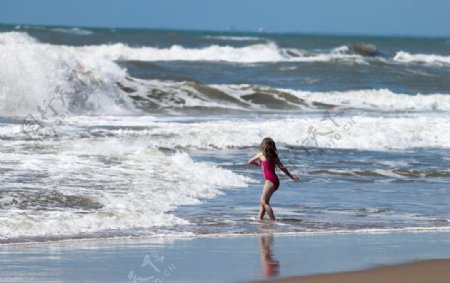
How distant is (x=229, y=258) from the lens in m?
8.44

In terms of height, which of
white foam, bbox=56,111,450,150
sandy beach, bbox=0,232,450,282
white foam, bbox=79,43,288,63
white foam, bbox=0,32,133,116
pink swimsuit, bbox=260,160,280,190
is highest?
white foam, bbox=79,43,288,63

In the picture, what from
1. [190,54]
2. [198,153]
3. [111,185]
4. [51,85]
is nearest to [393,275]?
[111,185]

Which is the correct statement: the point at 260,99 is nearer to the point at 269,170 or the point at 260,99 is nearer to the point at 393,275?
the point at 269,170

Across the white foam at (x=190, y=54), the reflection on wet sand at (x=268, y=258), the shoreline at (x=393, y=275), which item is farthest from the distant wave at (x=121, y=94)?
the white foam at (x=190, y=54)

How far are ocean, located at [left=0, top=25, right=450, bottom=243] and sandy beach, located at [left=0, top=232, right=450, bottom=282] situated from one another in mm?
490

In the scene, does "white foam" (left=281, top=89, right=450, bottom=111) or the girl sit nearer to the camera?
the girl

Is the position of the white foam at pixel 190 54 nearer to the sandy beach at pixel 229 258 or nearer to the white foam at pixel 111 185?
the white foam at pixel 111 185

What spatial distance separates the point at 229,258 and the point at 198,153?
864cm

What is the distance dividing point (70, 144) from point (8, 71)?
988 cm

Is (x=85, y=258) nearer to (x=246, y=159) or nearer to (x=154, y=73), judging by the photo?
(x=246, y=159)

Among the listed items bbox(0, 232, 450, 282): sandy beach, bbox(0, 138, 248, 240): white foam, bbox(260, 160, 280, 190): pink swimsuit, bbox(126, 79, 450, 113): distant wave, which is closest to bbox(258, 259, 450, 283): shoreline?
bbox(0, 232, 450, 282): sandy beach

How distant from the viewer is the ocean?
34.7 ft

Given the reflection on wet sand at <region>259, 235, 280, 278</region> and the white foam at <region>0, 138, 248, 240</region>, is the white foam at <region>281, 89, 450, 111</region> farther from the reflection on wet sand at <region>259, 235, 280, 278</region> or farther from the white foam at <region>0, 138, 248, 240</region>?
the reflection on wet sand at <region>259, 235, 280, 278</region>

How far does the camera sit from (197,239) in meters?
9.57
